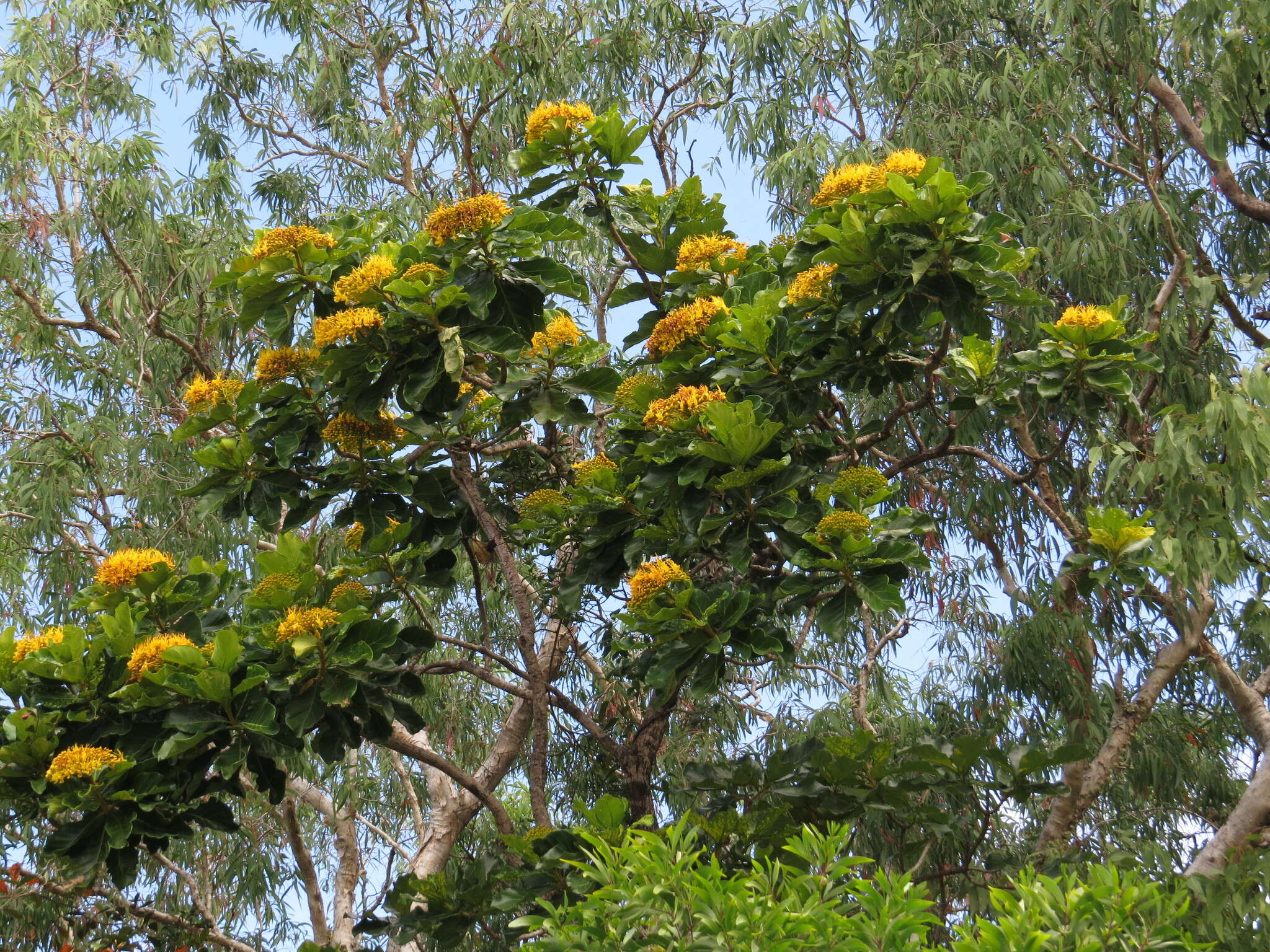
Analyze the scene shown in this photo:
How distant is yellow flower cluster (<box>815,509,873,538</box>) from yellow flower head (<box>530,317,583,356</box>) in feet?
2.80

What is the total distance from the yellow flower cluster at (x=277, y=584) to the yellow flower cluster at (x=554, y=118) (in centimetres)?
136

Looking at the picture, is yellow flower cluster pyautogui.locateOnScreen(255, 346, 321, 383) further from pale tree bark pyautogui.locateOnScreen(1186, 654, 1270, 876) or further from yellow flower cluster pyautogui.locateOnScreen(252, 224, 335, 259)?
pale tree bark pyautogui.locateOnScreen(1186, 654, 1270, 876)

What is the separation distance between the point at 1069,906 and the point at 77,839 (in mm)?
2207

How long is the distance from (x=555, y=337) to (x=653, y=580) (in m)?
0.76

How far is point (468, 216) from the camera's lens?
10.8 feet

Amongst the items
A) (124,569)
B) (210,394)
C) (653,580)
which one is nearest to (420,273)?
(210,394)

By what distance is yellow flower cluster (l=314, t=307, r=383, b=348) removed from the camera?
319 cm

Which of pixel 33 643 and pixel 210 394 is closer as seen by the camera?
pixel 33 643

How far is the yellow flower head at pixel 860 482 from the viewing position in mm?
3238

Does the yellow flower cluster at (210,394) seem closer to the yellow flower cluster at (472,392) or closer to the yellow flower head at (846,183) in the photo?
the yellow flower cluster at (472,392)

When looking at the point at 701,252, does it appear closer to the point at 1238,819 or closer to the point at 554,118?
the point at 554,118

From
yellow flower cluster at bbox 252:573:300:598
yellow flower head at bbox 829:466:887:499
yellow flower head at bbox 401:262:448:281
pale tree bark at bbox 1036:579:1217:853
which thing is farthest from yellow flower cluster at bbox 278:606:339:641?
pale tree bark at bbox 1036:579:1217:853

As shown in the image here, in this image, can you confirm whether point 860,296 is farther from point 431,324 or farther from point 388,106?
point 388,106

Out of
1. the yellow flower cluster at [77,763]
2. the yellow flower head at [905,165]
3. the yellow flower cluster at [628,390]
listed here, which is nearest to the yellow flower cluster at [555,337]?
the yellow flower cluster at [628,390]
